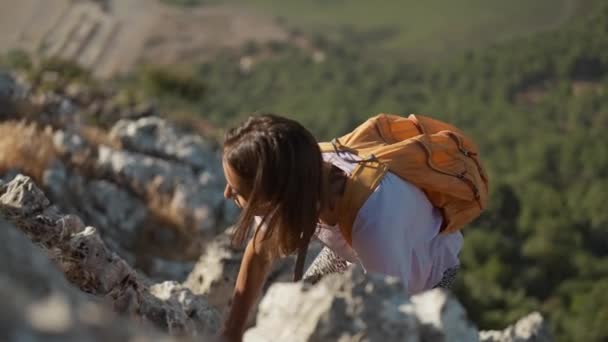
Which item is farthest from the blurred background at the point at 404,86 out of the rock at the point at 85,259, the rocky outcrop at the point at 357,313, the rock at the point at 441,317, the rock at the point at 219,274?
the rock at the point at 441,317

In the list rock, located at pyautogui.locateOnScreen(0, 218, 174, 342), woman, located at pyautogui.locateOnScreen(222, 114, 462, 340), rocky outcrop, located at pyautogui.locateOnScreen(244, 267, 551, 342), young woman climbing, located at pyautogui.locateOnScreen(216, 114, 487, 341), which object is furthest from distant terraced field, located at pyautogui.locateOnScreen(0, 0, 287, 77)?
rock, located at pyautogui.locateOnScreen(0, 218, 174, 342)

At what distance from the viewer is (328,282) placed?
2.09m

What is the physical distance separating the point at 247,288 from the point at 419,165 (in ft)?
2.60

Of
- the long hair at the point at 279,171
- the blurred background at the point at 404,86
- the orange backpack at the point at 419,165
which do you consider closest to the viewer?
the long hair at the point at 279,171

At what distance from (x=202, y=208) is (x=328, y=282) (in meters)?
5.65

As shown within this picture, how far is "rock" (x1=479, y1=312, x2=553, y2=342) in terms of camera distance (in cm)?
375

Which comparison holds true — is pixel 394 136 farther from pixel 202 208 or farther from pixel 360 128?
pixel 202 208

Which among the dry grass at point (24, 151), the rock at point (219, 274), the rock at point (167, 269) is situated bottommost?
the rock at point (167, 269)

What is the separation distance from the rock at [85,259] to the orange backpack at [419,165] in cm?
58

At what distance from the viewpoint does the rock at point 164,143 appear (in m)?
8.98

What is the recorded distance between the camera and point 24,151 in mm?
6379

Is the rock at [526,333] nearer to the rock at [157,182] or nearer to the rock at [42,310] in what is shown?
the rock at [42,310]

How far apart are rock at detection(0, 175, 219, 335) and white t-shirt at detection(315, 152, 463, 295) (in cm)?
68

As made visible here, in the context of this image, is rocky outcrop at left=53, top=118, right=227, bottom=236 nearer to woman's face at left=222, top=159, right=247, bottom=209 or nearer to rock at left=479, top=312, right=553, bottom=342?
rock at left=479, top=312, right=553, bottom=342
